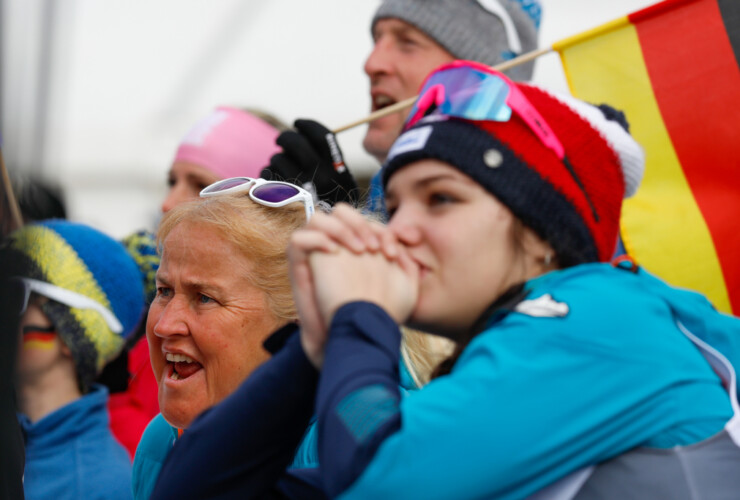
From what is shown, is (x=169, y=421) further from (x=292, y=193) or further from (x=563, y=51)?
(x=563, y=51)

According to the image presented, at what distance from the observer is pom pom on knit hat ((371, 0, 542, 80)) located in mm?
3225

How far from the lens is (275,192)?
84.3 inches

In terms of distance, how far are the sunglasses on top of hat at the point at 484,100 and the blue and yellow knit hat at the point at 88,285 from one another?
162cm

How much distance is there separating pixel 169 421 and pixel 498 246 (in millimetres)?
992

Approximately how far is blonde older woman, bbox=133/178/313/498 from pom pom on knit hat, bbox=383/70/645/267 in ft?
2.26

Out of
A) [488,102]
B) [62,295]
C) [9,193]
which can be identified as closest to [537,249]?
[488,102]

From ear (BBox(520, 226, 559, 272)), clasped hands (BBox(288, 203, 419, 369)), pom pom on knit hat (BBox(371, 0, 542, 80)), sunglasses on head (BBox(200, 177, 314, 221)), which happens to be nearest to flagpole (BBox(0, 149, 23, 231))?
clasped hands (BBox(288, 203, 419, 369))

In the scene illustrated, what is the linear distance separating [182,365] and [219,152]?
1.44 metres

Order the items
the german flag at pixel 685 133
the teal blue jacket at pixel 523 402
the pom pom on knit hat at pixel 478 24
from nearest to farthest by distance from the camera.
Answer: the teal blue jacket at pixel 523 402 < the german flag at pixel 685 133 < the pom pom on knit hat at pixel 478 24

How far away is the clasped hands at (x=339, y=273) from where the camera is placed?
3.80ft

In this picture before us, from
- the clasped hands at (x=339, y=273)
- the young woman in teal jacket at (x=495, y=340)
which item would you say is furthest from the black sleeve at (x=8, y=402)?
the clasped hands at (x=339, y=273)

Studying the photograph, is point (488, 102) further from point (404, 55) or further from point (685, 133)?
point (404, 55)

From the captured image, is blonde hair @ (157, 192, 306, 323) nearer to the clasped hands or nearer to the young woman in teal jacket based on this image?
the young woman in teal jacket

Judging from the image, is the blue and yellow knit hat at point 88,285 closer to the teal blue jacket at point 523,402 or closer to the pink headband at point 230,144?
the pink headband at point 230,144
